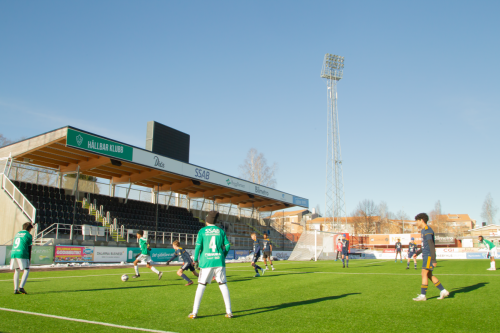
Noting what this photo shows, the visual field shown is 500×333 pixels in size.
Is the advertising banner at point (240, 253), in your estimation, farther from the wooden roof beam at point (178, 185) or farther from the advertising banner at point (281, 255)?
the wooden roof beam at point (178, 185)

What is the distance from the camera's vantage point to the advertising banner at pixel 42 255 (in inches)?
768

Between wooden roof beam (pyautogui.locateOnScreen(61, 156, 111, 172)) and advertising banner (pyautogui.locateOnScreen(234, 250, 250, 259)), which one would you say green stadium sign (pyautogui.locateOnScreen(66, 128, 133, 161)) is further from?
advertising banner (pyautogui.locateOnScreen(234, 250, 250, 259))

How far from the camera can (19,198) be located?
77.6 ft

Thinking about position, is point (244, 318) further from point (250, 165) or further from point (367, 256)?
point (250, 165)

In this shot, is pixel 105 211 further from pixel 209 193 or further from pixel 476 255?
pixel 476 255

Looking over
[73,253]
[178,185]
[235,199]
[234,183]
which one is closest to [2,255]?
[73,253]

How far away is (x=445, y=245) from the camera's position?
58.8 meters

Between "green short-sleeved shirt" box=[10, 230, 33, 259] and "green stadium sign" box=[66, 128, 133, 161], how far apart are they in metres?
13.6

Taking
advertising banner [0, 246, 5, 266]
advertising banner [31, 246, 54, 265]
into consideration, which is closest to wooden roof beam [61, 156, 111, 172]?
advertising banner [31, 246, 54, 265]

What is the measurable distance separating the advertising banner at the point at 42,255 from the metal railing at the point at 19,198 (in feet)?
10.6

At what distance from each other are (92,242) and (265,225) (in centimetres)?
2909

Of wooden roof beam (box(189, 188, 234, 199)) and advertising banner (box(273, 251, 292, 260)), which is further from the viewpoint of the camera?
wooden roof beam (box(189, 188, 234, 199))

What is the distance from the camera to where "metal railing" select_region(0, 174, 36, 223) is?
22763 millimetres

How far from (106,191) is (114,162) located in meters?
7.79
